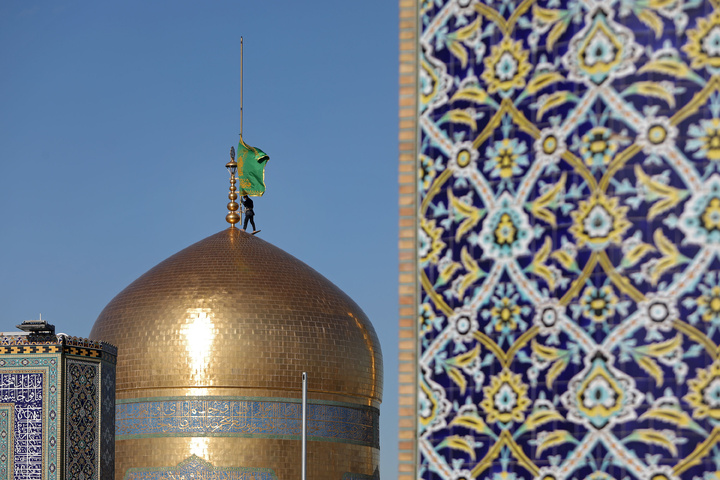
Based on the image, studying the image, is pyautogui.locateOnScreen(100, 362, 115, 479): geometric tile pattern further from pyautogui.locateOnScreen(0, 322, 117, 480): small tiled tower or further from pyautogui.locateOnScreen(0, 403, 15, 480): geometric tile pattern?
pyautogui.locateOnScreen(0, 403, 15, 480): geometric tile pattern

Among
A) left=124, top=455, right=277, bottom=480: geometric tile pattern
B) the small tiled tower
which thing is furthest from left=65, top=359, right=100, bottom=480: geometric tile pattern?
left=124, top=455, right=277, bottom=480: geometric tile pattern

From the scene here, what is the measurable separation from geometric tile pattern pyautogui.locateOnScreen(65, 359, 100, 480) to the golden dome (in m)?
5.67

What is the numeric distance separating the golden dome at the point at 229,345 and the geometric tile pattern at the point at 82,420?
567cm

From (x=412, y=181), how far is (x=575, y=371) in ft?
A: 2.27

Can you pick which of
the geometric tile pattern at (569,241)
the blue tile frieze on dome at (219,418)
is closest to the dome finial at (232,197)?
the blue tile frieze on dome at (219,418)

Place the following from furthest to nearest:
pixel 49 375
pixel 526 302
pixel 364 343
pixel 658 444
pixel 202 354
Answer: pixel 364 343, pixel 202 354, pixel 49 375, pixel 526 302, pixel 658 444

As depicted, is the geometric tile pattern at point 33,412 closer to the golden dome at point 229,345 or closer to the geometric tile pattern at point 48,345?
the geometric tile pattern at point 48,345

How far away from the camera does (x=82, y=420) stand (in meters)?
9.34

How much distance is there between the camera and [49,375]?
920cm

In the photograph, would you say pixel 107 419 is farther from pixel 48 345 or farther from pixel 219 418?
pixel 219 418

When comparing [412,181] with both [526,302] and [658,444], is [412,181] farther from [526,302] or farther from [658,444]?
[658,444]

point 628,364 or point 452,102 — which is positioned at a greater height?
point 452,102

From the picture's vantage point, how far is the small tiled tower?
908 cm

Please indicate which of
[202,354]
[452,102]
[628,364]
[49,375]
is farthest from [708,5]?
[202,354]
